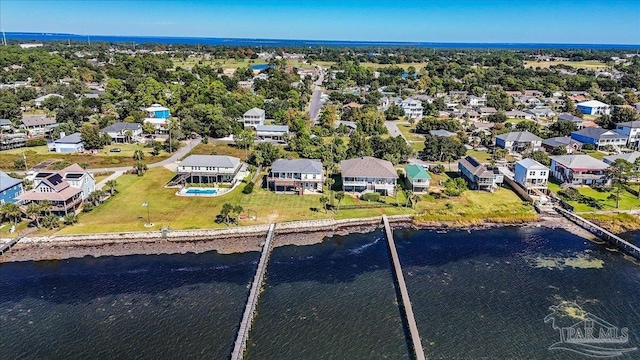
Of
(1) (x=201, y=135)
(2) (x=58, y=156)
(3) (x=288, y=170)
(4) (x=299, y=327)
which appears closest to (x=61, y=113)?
(2) (x=58, y=156)

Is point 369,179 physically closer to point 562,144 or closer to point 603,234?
point 603,234

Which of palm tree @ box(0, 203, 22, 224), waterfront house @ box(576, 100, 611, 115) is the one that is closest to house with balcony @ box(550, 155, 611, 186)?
waterfront house @ box(576, 100, 611, 115)

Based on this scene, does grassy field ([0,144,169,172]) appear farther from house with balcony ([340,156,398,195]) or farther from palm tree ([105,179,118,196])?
house with balcony ([340,156,398,195])

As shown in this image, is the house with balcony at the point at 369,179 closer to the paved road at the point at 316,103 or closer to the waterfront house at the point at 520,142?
the waterfront house at the point at 520,142

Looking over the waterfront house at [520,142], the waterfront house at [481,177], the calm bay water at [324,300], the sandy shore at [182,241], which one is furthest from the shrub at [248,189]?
the waterfront house at [520,142]

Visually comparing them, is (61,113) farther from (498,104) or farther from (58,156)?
(498,104)

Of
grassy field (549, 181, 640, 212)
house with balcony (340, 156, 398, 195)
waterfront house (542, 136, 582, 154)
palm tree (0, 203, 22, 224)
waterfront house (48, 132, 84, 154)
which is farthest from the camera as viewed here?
waterfront house (542, 136, 582, 154)
